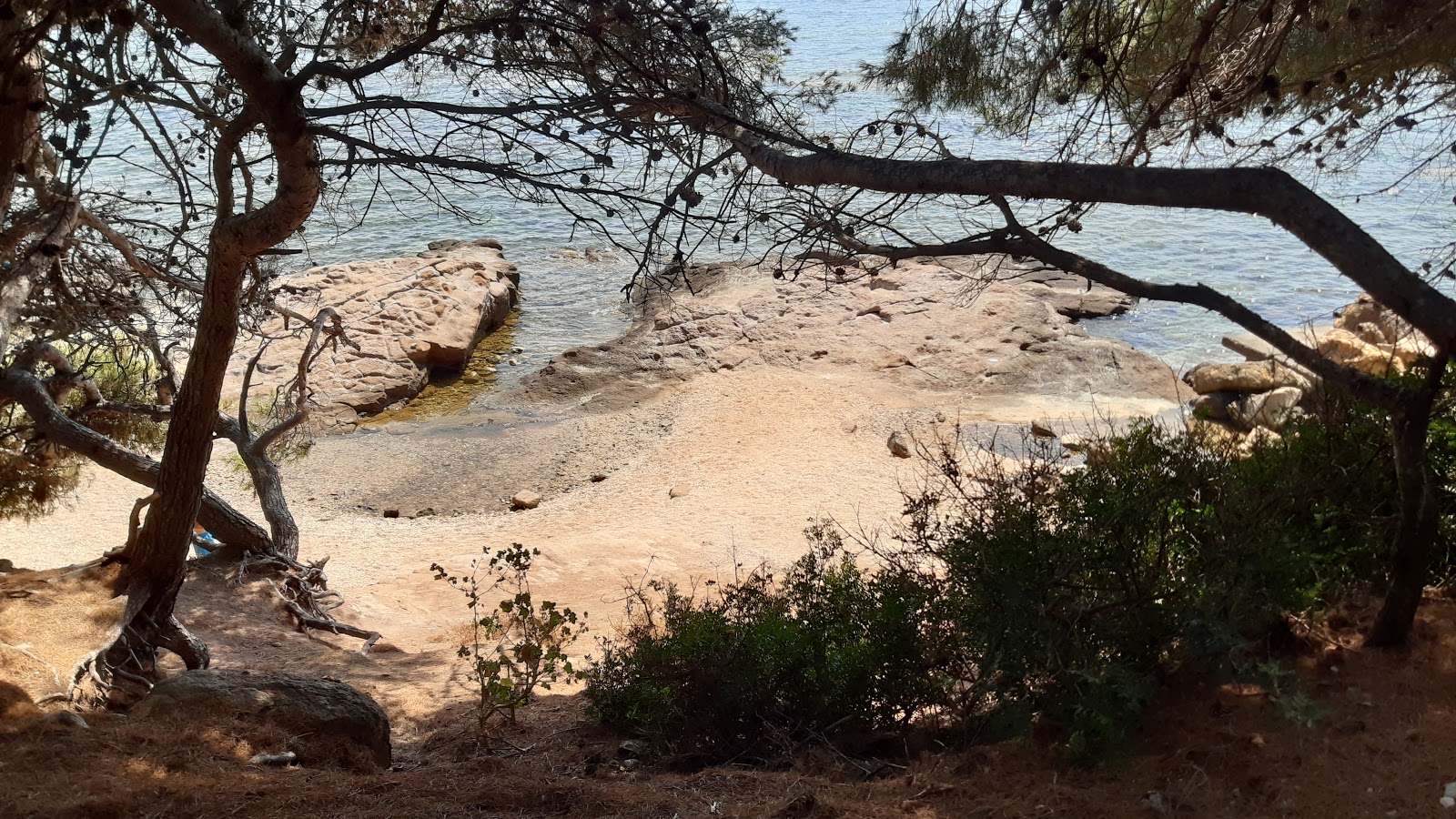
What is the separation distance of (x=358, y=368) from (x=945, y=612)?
48.4ft

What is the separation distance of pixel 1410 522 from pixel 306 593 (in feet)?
26.7

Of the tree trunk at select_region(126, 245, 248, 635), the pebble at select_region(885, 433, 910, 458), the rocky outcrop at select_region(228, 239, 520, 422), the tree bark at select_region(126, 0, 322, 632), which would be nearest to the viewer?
the tree bark at select_region(126, 0, 322, 632)

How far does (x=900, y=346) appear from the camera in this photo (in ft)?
61.4

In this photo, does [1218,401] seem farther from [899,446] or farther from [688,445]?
[688,445]

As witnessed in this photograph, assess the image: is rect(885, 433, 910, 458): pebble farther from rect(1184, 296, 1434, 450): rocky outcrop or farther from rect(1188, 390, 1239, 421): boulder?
rect(1188, 390, 1239, 421): boulder

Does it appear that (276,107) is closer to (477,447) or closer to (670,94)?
(670,94)

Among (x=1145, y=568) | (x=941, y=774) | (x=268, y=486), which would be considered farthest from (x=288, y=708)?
(x=268, y=486)

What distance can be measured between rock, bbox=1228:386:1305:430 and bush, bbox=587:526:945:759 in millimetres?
8821

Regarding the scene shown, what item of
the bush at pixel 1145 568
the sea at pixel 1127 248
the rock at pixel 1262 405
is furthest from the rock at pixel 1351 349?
the bush at pixel 1145 568

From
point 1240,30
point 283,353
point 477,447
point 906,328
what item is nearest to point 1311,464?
point 1240,30

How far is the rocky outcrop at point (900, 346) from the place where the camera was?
56.0ft

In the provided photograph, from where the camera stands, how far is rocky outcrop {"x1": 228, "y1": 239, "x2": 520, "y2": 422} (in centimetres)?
1761

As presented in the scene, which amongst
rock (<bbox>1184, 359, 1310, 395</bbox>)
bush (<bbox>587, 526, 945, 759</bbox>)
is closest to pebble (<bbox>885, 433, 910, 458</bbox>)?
rock (<bbox>1184, 359, 1310, 395</bbox>)

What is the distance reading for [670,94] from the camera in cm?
432
